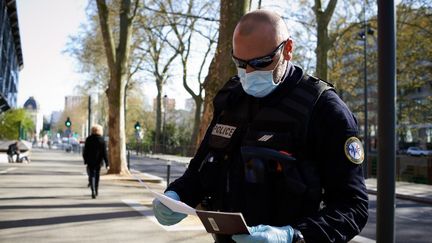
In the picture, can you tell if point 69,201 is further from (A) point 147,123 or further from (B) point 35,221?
(A) point 147,123

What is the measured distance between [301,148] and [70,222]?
284 inches

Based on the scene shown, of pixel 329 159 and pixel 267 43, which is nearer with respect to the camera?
pixel 329 159

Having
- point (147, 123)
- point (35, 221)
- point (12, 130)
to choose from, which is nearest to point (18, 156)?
point (35, 221)

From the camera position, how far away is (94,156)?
12227mm

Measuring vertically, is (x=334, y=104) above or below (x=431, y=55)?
below

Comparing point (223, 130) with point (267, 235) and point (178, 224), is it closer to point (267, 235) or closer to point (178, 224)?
point (267, 235)

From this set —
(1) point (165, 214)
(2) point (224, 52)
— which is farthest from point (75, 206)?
(1) point (165, 214)

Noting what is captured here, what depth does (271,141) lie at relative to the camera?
200cm

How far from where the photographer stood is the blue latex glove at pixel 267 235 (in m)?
1.73

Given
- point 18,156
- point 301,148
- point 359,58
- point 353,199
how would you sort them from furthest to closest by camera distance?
point 359,58 < point 18,156 < point 301,148 < point 353,199

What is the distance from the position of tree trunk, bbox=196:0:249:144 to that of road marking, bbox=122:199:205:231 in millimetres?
1853

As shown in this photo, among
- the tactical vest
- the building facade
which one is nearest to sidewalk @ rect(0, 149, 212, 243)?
the tactical vest

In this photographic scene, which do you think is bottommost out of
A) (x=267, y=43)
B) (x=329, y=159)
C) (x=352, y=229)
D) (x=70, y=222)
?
(x=70, y=222)

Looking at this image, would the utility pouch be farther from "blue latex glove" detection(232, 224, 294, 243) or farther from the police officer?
"blue latex glove" detection(232, 224, 294, 243)
